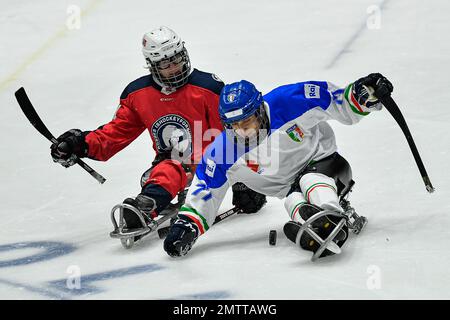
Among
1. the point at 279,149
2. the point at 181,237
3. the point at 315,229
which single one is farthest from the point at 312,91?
the point at 181,237

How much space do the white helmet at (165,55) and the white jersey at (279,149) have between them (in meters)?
0.66

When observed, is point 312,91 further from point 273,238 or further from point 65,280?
point 65,280

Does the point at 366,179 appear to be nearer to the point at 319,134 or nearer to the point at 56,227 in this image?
the point at 319,134

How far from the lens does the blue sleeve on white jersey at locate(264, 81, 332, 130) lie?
524 cm

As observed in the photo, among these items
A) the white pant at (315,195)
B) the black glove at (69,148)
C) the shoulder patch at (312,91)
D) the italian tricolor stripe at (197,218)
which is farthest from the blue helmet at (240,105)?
the black glove at (69,148)

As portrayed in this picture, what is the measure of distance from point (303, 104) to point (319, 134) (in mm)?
248

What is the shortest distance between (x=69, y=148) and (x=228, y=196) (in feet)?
3.43

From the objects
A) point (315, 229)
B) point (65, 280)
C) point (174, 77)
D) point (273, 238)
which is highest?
point (174, 77)

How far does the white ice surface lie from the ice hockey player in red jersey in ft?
1.34

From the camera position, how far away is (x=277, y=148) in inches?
207

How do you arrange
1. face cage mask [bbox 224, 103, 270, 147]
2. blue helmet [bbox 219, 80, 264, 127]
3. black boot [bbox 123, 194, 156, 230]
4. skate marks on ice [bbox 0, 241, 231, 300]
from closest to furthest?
1. skate marks on ice [bbox 0, 241, 231, 300]
2. blue helmet [bbox 219, 80, 264, 127]
3. face cage mask [bbox 224, 103, 270, 147]
4. black boot [bbox 123, 194, 156, 230]

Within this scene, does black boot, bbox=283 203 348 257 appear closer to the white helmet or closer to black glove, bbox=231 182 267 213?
black glove, bbox=231 182 267 213

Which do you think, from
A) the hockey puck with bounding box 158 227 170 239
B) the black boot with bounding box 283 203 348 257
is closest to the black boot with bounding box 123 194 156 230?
the hockey puck with bounding box 158 227 170 239

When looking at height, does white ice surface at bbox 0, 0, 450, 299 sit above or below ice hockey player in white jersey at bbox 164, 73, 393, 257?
below
